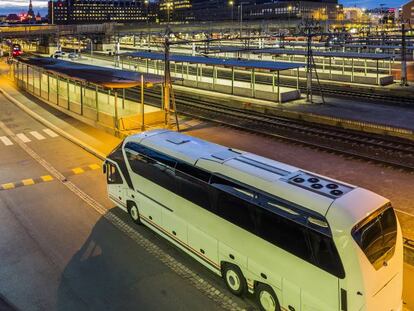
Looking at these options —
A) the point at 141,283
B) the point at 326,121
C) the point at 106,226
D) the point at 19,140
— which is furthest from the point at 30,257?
the point at 326,121

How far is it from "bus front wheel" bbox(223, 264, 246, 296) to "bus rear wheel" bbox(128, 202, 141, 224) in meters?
3.60

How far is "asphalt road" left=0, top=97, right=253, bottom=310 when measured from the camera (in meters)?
8.18

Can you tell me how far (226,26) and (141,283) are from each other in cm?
7828

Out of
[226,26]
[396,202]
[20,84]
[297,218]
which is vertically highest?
[226,26]

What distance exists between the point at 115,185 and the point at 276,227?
241 inches

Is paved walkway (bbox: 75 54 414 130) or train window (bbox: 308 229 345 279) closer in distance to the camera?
train window (bbox: 308 229 345 279)

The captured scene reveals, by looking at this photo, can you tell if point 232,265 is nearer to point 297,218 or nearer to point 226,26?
point 297,218

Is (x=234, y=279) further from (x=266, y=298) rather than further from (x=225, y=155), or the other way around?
(x=225, y=155)

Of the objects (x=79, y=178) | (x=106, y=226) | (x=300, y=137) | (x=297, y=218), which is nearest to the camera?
(x=297, y=218)

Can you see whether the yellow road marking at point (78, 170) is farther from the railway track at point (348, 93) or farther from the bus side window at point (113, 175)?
the railway track at point (348, 93)

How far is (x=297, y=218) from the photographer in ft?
22.1

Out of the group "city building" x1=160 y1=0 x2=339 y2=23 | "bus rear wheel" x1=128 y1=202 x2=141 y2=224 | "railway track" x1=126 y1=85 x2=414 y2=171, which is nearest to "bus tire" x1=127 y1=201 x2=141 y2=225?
"bus rear wheel" x1=128 y1=202 x2=141 y2=224

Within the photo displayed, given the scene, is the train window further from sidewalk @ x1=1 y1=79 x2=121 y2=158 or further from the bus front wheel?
sidewalk @ x1=1 y1=79 x2=121 y2=158

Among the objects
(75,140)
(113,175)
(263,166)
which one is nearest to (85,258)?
(113,175)
